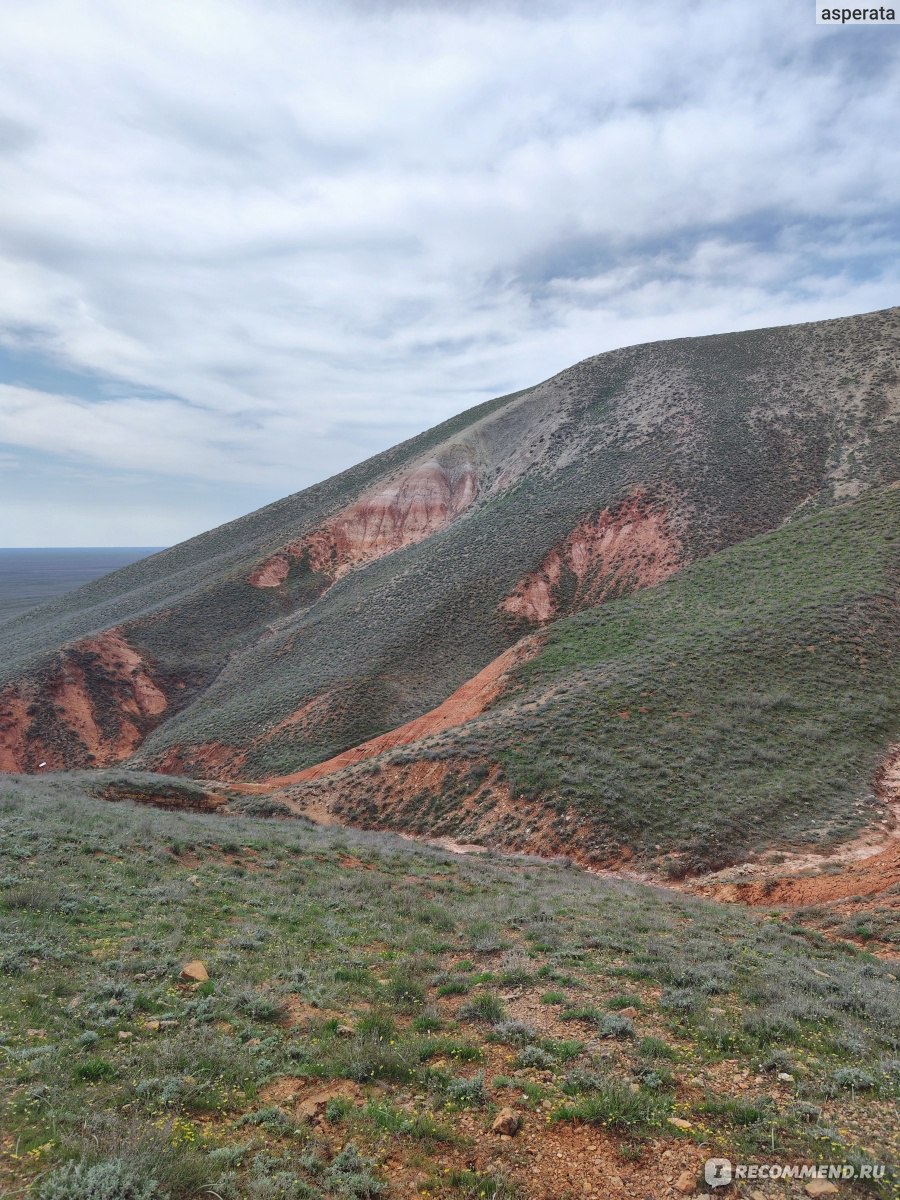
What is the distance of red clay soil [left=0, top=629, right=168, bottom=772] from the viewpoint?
37438 mm

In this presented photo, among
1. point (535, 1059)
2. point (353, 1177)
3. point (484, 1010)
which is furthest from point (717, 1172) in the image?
point (484, 1010)

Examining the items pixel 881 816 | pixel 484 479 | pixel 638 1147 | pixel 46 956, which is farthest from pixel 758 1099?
pixel 484 479

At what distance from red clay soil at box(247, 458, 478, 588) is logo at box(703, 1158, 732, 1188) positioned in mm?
52467

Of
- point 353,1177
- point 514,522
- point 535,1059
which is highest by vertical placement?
point 514,522

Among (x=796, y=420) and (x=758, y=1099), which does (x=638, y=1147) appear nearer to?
(x=758, y=1099)

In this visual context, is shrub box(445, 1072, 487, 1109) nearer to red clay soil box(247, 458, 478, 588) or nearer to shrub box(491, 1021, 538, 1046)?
shrub box(491, 1021, 538, 1046)

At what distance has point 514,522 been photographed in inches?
1797

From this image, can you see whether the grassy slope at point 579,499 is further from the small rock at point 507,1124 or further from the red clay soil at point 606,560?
the small rock at point 507,1124

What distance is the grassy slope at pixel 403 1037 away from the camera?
15.7ft

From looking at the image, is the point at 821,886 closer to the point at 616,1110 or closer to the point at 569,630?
the point at 616,1110

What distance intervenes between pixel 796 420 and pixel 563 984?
47.3 metres

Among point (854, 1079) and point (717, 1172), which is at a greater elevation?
point (717, 1172)

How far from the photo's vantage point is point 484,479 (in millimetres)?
58406

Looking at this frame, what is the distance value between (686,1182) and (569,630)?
2680 centimetres
